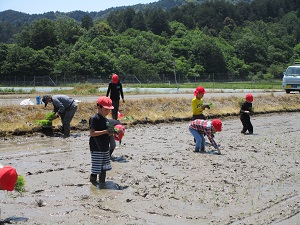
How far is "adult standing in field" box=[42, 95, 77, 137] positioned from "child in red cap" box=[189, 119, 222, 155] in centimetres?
454

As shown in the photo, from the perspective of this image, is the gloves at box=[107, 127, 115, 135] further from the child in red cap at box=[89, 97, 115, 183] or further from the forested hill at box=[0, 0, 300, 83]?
the forested hill at box=[0, 0, 300, 83]

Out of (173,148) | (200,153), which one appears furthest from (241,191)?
Result: (173,148)

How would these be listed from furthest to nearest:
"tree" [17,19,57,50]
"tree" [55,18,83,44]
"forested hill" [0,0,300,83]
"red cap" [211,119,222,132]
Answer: "tree" [55,18,83,44] < "tree" [17,19,57,50] < "forested hill" [0,0,300,83] < "red cap" [211,119,222,132]

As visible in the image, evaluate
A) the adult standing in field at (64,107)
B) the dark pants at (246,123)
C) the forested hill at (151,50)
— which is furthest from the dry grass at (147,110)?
the forested hill at (151,50)

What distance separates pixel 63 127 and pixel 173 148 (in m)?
4.15

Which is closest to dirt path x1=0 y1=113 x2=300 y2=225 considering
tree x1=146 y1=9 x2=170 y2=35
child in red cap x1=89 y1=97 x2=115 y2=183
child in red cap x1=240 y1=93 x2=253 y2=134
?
→ child in red cap x1=89 y1=97 x2=115 y2=183

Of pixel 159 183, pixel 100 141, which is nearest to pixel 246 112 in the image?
pixel 159 183

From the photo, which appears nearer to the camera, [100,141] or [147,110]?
[100,141]

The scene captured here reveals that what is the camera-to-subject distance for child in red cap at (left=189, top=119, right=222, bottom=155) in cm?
1263

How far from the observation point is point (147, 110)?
22.8 metres

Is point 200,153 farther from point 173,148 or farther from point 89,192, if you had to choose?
point 89,192

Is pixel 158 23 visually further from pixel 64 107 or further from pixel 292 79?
pixel 64 107

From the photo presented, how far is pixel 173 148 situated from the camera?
1398cm

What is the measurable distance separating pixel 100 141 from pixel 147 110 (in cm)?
1340
